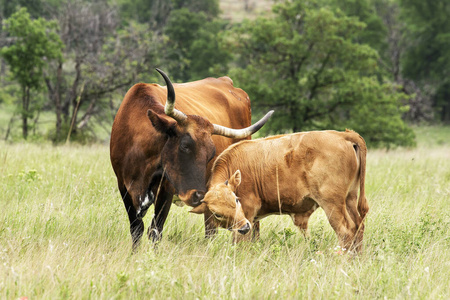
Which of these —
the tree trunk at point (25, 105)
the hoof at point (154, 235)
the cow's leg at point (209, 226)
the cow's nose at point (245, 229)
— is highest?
the cow's nose at point (245, 229)

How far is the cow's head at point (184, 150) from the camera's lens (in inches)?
168

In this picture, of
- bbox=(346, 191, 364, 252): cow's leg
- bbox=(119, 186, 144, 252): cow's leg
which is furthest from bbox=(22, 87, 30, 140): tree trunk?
bbox=(346, 191, 364, 252): cow's leg

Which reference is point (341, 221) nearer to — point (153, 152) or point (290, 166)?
point (290, 166)

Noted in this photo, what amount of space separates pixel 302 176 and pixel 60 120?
14.6 meters

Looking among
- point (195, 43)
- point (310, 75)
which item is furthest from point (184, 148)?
point (195, 43)

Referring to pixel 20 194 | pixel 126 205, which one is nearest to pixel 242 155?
pixel 126 205

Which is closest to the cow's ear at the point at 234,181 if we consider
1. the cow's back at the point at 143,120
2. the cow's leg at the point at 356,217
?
the cow's back at the point at 143,120

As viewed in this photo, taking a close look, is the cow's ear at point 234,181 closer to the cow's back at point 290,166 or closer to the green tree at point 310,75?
the cow's back at point 290,166

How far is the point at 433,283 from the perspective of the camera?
11.1 ft

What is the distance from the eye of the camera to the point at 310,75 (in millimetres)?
20438

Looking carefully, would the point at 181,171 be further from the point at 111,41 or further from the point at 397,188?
the point at 111,41

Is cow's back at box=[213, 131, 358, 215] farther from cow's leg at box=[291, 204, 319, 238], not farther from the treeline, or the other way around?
the treeline

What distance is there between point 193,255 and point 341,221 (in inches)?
60.4

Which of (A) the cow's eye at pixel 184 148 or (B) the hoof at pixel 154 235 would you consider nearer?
(A) the cow's eye at pixel 184 148
